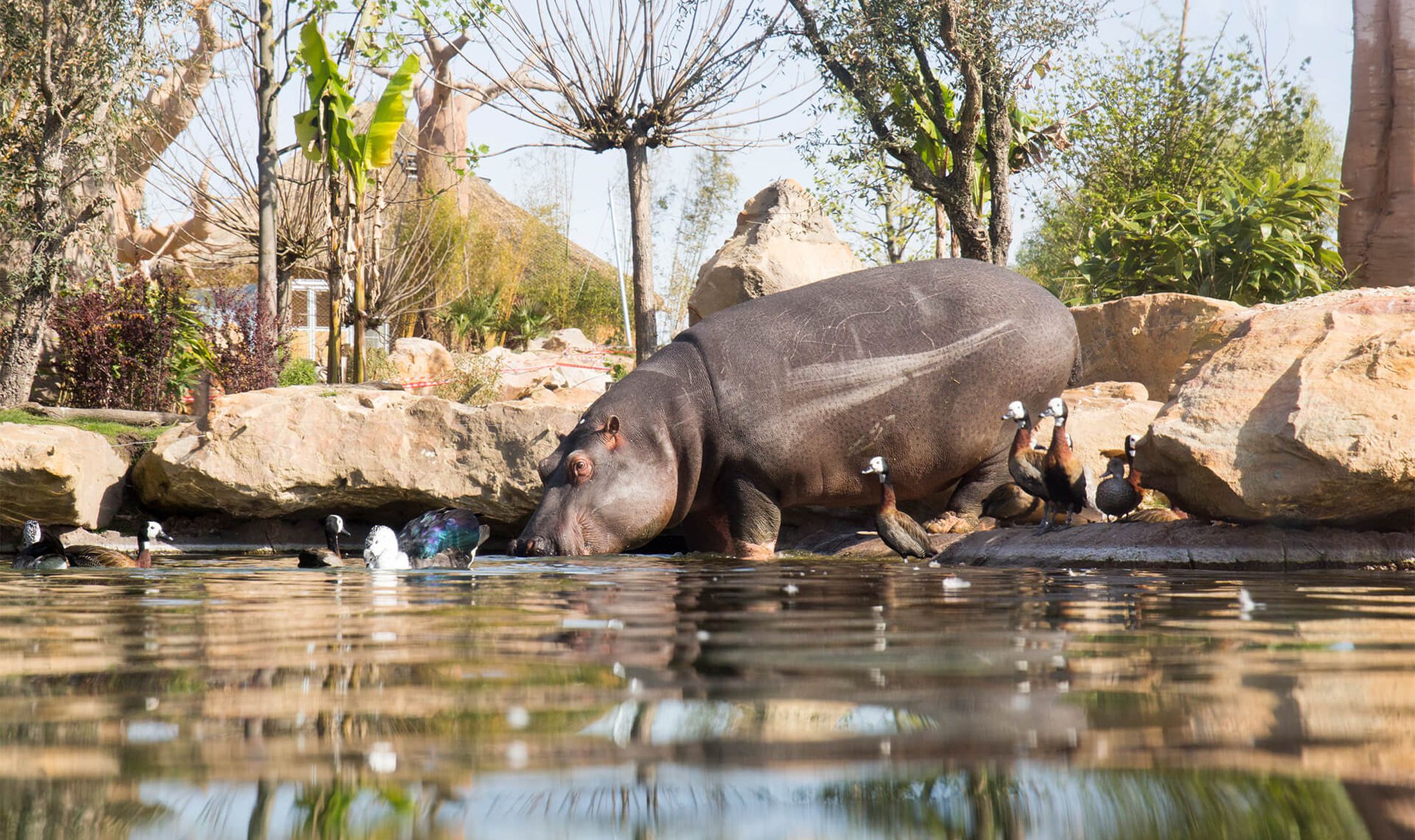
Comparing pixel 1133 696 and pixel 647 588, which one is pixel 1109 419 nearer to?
pixel 647 588

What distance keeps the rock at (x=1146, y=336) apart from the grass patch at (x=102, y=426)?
793cm

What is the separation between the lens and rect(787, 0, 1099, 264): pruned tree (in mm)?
12172

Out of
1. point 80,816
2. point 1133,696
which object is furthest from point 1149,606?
point 80,816

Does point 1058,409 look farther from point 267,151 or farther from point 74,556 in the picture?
point 267,151

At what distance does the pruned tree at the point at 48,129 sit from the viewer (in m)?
13.3

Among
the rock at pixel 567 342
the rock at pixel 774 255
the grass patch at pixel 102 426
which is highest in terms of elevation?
the rock at pixel 567 342

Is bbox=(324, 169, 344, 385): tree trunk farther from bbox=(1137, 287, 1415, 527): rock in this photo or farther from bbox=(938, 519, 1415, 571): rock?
bbox=(1137, 287, 1415, 527): rock

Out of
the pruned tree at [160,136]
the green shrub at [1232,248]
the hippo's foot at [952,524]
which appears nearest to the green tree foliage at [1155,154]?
the green shrub at [1232,248]

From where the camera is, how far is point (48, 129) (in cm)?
1348

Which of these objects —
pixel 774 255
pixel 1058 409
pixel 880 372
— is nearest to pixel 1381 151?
pixel 774 255

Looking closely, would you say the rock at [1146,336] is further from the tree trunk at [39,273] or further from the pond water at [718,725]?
the tree trunk at [39,273]

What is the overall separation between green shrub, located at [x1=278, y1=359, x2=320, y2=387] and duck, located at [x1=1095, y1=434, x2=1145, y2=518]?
11584mm

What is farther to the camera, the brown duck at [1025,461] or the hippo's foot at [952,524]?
the hippo's foot at [952,524]

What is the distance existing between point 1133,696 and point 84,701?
1.55 metres
